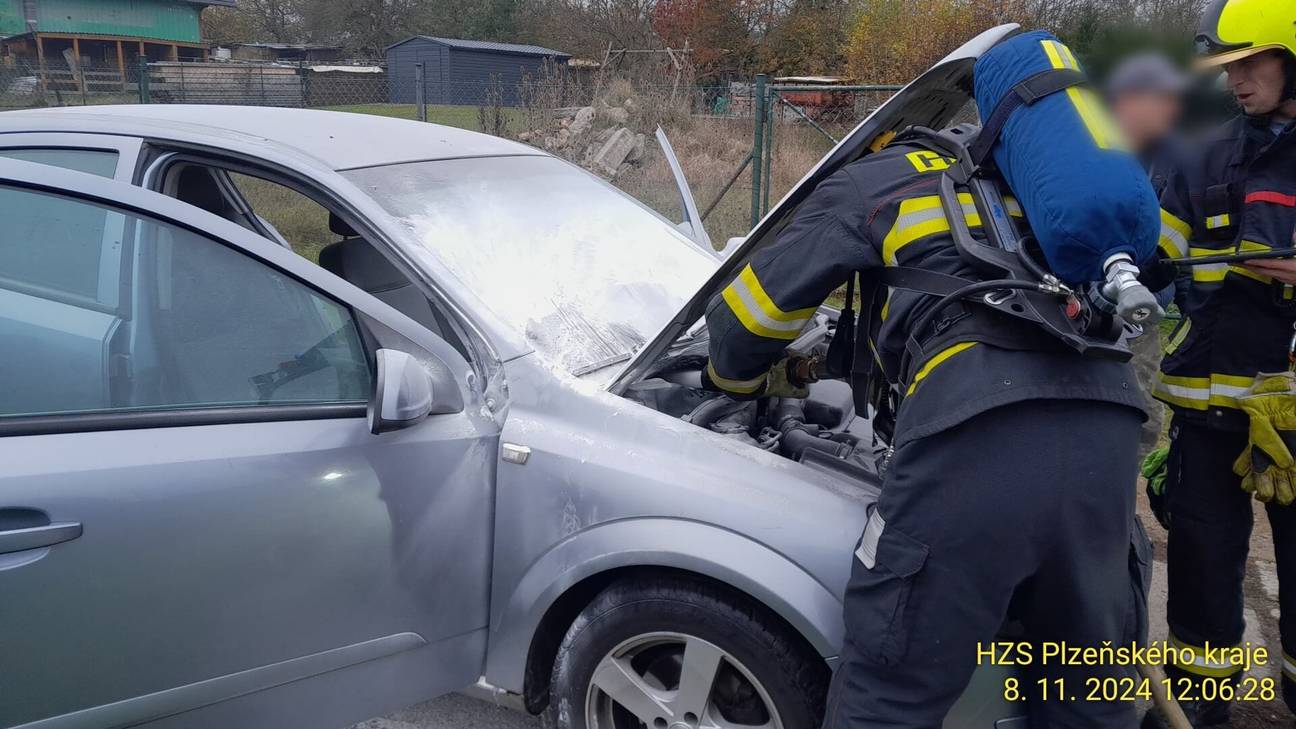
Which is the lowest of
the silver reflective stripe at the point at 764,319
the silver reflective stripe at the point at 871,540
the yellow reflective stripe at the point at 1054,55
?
the silver reflective stripe at the point at 871,540

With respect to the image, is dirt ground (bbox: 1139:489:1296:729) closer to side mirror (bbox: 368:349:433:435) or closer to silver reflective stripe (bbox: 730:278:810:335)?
silver reflective stripe (bbox: 730:278:810:335)

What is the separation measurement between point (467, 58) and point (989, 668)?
79.0ft

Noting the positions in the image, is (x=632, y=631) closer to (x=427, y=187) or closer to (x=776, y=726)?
(x=776, y=726)

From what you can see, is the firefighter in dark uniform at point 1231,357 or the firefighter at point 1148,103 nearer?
the firefighter at point 1148,103

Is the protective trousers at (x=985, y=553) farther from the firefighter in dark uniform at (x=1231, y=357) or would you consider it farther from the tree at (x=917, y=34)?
the tree at (x=917, y=34)

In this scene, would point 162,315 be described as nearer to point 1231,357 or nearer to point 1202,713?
point 1231,357

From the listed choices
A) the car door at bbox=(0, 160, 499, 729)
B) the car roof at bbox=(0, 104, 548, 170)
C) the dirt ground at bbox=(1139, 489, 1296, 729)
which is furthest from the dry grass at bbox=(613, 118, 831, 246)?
the car door at bbox=(0, 160, 499, 729)

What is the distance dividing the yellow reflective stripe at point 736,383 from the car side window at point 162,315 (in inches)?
30.9

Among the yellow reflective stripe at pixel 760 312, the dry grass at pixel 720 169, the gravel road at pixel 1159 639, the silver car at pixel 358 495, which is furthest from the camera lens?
the dry grass at pixel 720 169

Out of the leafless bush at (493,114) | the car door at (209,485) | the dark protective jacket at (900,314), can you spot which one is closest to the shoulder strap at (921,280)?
the dark protective jacket at (900,314)

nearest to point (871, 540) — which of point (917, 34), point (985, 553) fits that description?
point (985, 553)

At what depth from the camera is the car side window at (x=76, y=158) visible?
2.29m

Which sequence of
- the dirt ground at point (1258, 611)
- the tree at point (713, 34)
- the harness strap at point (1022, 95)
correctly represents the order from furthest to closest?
the tree at point (713, 34) < the dirt ground at point (1258, 611) < the harness strap at point (1022, 95)

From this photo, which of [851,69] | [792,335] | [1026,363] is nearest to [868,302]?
[792,335]
